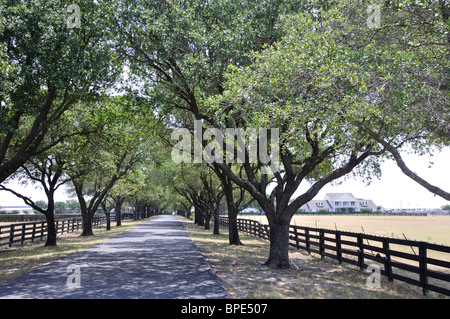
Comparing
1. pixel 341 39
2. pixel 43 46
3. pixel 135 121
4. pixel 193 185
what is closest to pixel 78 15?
pixel 43 46

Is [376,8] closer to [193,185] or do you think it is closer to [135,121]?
[135,121]

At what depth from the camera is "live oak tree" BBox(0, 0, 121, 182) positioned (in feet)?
35.0

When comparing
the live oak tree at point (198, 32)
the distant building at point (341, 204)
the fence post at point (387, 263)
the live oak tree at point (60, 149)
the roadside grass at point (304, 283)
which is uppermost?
the live oak tree at point (198, 32)

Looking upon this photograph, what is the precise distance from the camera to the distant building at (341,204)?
131825mm

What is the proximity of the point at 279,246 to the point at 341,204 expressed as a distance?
430 ft

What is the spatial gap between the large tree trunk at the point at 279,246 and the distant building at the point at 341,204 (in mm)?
123166

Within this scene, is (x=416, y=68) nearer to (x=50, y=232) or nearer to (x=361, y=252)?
(x=361, y=252)

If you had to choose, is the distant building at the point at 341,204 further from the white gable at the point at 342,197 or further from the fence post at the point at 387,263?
the fence post at the point at 387,263

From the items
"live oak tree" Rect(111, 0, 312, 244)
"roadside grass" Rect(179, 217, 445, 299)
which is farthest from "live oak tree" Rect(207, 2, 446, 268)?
"roadside grass" Rect(179, 217, 445, 299)

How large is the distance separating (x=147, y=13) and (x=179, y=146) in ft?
33.3

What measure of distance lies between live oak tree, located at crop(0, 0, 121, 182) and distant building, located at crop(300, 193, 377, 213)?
126 m

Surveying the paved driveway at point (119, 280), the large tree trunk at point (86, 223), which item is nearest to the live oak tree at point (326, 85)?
the paved driveway at point (119, 280)

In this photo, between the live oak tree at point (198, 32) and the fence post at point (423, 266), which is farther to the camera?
the live oak tree at point (198, 32)
